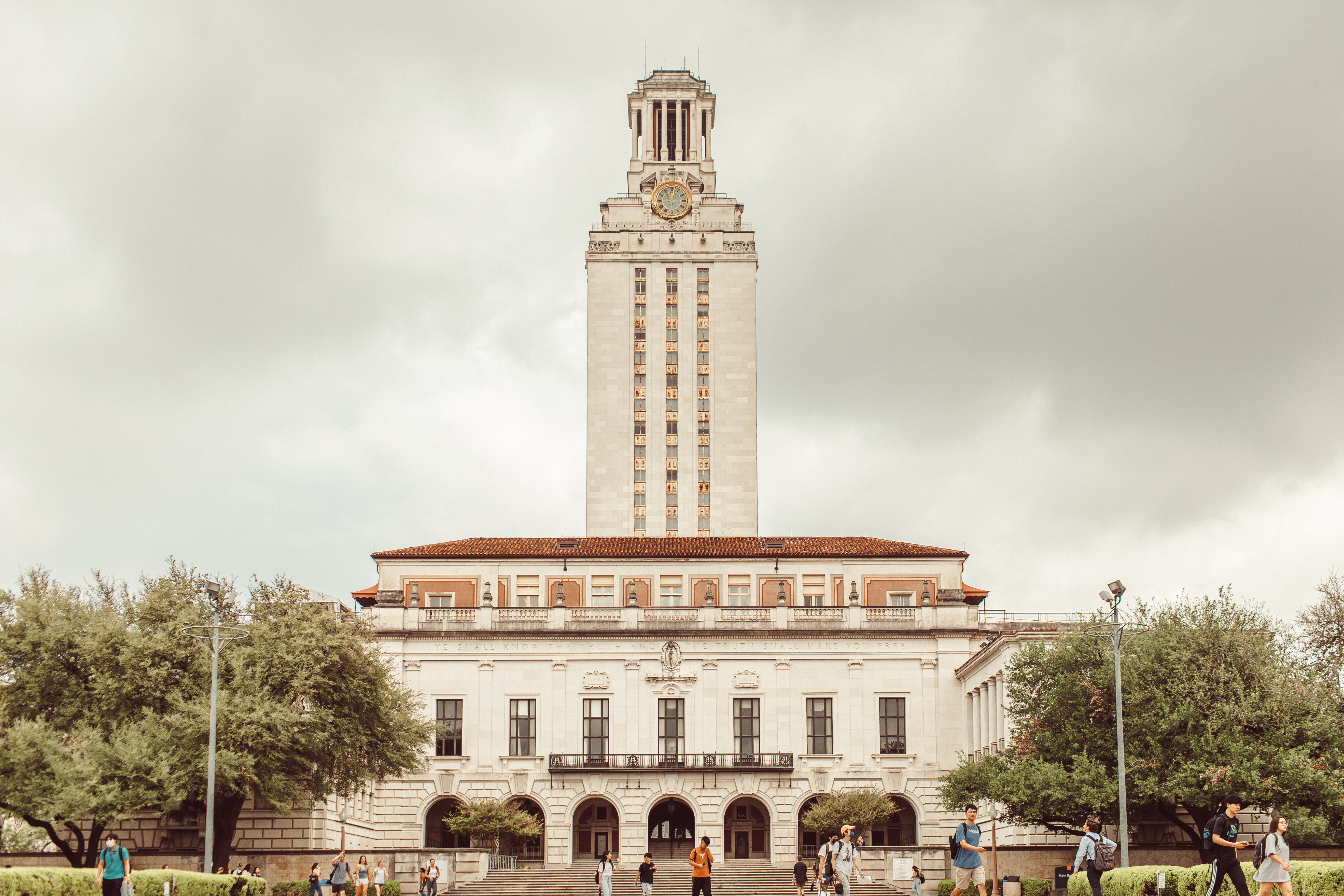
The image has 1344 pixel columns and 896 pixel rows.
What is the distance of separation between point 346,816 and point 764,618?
2364cm

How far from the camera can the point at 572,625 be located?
75938mm

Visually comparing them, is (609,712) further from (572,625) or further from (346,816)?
(346,816)

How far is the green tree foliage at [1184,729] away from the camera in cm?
4691

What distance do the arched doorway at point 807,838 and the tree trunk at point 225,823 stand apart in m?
32.2

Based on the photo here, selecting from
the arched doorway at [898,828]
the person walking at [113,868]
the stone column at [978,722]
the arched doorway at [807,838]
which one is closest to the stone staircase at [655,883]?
the arched doorway at [807,838]

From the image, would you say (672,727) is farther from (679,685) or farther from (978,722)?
(978,722)

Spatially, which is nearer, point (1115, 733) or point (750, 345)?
point (1115, 733)

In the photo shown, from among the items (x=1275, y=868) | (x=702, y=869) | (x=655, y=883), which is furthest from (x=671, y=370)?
(x=1275, y=868)

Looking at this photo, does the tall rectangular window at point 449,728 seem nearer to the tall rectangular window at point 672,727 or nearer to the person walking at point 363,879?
the tall rectangular window at point 672,727

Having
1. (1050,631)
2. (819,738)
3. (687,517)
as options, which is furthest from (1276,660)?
(687,517)

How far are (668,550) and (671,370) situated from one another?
35.9 m

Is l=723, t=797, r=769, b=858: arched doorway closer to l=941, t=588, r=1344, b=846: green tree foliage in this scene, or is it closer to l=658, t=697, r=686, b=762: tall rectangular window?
l=658, t=697, r=686, b=762: tall rectangular window

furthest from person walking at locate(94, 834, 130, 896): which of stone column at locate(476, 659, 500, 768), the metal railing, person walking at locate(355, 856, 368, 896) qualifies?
stone column at locate(476, 659, 500, 768)

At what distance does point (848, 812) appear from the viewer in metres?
68.9
